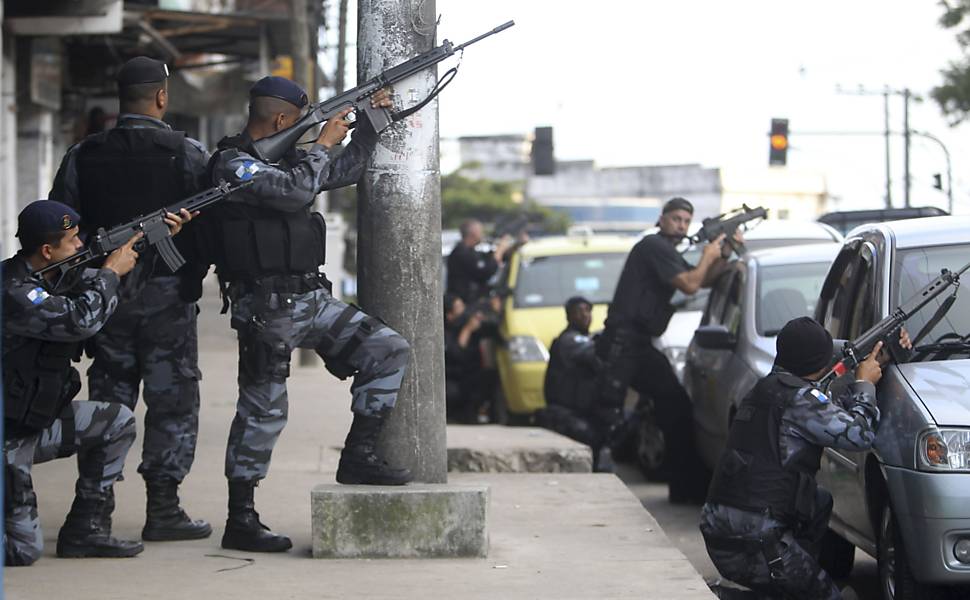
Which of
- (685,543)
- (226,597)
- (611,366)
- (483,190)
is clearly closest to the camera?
(226,597)

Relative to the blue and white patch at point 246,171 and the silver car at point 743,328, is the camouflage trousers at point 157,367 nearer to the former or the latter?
the blue and white patch at point 246,171

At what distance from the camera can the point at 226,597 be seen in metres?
5.21

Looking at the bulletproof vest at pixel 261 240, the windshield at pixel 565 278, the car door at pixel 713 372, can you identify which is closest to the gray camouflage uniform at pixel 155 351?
the bulletproof vest at pixel 261 240

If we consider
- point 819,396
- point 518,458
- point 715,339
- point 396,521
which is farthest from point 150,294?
point 715,339

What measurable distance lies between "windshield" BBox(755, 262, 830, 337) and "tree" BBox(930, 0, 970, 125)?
33386 millimetres

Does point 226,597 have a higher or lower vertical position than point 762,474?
lower

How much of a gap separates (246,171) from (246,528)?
1.37 m

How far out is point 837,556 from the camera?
7.13 metres

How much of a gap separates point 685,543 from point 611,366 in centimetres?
209

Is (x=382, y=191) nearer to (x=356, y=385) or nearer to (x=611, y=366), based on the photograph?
(x=356, y=385)

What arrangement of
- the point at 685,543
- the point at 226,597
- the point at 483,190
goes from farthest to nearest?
the point at 483,190 → the point at 685,543 → the point at 226,597

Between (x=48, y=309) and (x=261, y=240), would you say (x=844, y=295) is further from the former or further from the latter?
(x=48, y=309)

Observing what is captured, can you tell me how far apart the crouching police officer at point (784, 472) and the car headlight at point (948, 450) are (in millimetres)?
225

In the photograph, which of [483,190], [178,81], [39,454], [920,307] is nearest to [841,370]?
[920,307]
